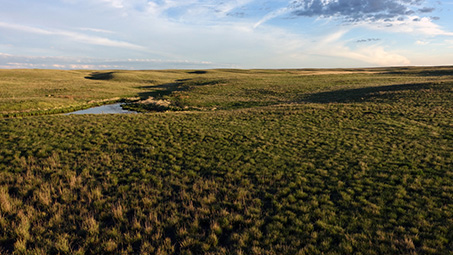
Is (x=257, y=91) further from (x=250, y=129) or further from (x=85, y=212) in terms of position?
(x=85, y=212)

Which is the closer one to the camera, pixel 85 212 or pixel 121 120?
pixel 85 212

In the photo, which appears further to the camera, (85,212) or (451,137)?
(451,137)

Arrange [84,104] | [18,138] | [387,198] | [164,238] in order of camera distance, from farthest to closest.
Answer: [84,104] < [18,138] < [387,198] < [164,238]

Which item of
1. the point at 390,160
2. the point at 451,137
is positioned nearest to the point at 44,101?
the point at 390,160

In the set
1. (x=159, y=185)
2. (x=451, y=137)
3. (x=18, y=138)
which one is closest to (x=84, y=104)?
(x=18, y=138)

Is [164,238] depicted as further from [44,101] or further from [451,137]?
[44,101]

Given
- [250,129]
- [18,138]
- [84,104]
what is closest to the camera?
[18,138]

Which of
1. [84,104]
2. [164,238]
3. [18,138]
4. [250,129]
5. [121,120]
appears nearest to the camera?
[164,238]

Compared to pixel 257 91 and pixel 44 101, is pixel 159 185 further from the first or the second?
pixel 257 91

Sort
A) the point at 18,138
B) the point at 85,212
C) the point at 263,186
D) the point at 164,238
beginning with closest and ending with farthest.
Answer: the point at 164,238 → the point at 85,212 → the point at 263,186 → the point at 18,138
